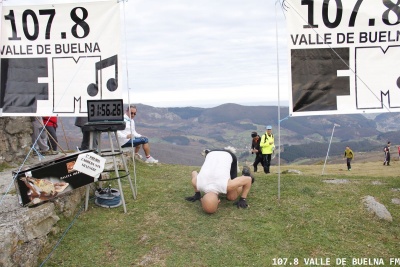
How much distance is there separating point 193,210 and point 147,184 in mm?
2513

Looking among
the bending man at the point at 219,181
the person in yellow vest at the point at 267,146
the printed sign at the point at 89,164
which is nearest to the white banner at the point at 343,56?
the bending man at the point at 219,181

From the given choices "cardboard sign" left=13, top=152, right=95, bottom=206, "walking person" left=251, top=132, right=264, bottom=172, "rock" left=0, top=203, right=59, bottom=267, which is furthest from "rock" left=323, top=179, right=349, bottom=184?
"rock" left=0, top=203, right=59, bottom=267

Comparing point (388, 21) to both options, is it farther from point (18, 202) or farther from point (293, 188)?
point (18, 202)

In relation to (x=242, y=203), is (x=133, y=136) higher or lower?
higher

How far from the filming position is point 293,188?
973cm

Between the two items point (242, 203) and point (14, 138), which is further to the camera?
point (14, 138)

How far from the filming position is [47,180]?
23.4ft

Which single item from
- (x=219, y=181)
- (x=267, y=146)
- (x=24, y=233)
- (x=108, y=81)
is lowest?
(x=24, y=233)

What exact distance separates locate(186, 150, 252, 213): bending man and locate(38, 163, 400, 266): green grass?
0.96 ft

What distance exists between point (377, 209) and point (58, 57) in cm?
848

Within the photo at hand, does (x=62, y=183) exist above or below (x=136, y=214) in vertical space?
above

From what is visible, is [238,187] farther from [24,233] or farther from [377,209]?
[24,233]

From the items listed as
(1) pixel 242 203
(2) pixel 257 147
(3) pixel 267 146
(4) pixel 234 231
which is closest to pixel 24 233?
(4) pixel 234 231

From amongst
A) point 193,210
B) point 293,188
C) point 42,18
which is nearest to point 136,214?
point 193,210
